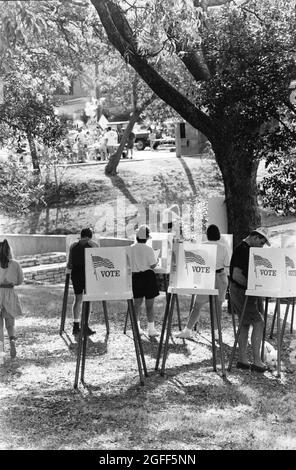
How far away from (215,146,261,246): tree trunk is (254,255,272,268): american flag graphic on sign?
4.05m

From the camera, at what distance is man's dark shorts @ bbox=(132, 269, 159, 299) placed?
11.8 metres

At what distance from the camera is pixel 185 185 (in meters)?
31.7

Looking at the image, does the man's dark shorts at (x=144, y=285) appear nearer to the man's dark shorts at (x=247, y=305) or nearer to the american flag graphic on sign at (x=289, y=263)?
the man's dark shorts at (x=247, y=305)

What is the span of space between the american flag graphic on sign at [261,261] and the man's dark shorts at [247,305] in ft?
1.58

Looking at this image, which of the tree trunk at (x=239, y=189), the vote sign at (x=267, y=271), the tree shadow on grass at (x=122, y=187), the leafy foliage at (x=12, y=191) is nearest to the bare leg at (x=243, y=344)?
the vote sign at (x=267, y=271)

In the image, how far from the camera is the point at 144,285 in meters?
11.8

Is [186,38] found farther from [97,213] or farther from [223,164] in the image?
[97,213]

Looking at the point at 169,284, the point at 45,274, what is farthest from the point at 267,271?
the point at 45,274

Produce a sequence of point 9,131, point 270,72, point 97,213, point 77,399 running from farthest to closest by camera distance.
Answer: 1. point 97,213
2. point 9,131
3. point 270,72
4. point 77,399

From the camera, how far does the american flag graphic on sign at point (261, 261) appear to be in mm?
9578

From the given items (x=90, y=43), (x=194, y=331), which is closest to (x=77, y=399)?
(x=194, y=331)

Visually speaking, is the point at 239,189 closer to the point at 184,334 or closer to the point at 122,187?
the point at 184,334

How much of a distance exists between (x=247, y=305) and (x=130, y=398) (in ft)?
6.64

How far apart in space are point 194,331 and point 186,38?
4596 millimetres
